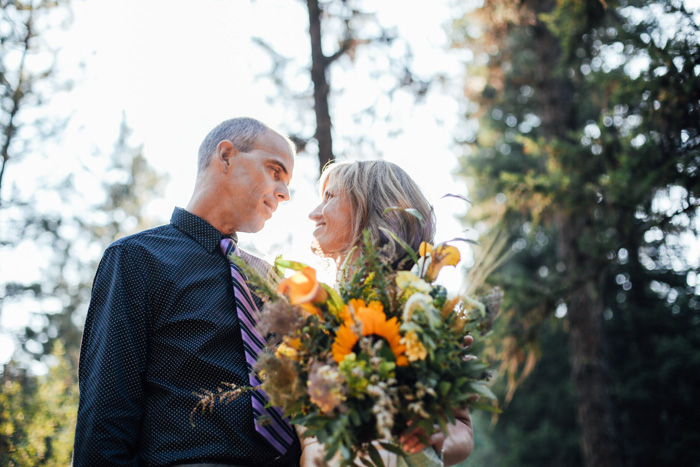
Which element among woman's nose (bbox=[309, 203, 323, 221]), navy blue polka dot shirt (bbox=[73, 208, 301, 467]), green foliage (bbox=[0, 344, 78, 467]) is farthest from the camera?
green foliage (bbox=[0, 344, 78, 467])

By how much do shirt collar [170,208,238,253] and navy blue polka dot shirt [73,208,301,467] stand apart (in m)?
0.16

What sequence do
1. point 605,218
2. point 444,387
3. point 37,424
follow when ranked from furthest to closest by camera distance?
point 605,218, point 37,424, point 444,387

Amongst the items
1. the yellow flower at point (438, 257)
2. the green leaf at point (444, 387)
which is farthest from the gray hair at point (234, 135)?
the green leaf at point (444, 387)

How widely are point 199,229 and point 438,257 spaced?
1323 mm

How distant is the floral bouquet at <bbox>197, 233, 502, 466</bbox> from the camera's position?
157 cm

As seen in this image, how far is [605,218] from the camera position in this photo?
667 centimetres

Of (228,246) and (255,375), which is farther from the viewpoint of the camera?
(228,246)

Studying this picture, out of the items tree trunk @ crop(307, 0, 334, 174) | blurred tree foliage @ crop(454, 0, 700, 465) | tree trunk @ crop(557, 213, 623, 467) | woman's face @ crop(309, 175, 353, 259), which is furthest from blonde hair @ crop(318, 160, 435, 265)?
tree trunk @ crop(557, 213, 623, 467)

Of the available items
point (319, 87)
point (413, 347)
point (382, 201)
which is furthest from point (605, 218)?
point (413, 347)

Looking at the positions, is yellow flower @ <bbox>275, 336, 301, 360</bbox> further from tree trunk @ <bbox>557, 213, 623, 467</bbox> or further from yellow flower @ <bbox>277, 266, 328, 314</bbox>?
tree trunk @ <bbox>557, 213, 623, 467</bbox>

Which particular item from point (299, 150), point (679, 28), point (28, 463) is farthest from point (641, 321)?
point (28, 463)

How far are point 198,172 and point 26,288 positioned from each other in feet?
28.4

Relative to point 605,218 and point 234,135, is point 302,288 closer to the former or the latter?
point 234,135

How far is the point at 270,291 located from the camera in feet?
6.03
